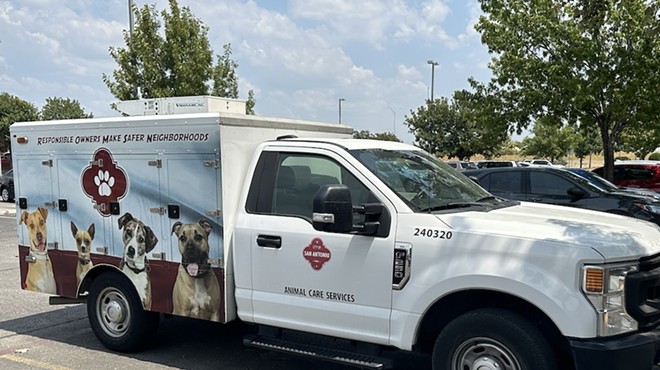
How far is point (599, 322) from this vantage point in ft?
10.9

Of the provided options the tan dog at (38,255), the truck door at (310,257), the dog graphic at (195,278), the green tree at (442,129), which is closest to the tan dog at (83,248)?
the tan dog at (38,255)

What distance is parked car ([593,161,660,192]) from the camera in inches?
624

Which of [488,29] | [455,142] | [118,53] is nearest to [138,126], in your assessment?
[118,53]

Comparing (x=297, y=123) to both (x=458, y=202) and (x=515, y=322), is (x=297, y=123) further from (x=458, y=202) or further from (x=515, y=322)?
(x=515, y=322)

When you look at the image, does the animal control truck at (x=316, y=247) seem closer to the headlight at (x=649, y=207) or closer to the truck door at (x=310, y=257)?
the truck door at (x=310, y=257)

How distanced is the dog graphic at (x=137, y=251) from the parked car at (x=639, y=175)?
1481 centimetres

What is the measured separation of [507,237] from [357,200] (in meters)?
1.16

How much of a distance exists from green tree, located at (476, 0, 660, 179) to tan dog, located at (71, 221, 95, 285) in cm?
1190

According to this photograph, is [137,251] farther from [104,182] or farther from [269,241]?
[269,241]

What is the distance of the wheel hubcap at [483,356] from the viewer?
11.9ft

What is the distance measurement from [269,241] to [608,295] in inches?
92.7

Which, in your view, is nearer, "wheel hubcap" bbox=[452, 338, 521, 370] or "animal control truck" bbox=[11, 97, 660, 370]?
"animal control truck" bbox=[11, 97, 660, 370]

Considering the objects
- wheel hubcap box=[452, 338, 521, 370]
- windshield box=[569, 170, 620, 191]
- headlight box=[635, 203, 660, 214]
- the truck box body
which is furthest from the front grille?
windshield box=[569, 170, 620, 191]

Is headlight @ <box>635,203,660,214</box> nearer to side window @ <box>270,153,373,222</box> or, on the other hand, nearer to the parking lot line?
side window @ <box>270,153,373,222</box>
